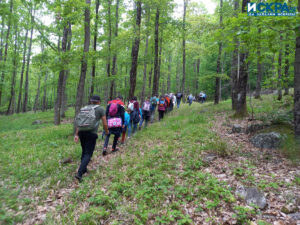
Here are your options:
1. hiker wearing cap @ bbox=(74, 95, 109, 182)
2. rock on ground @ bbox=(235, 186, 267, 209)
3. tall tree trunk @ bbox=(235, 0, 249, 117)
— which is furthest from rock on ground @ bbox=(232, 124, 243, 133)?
hiker wearing cap @ bbox=(74, 95, 109, 182)

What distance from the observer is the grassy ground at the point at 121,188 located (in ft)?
11.0

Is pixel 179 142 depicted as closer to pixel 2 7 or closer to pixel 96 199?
pixel 96 199

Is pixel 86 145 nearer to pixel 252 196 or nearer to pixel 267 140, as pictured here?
pixel 252 196

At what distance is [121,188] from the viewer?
4.21 meters

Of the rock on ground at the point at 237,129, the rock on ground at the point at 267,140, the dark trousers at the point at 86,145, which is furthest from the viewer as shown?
the rock on ground at the point at 237,129

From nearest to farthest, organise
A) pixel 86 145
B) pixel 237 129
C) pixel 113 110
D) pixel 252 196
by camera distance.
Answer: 1. pixel 252 196
2. pixel 86 145
3. pixel 113 110
4. pixel 237 129

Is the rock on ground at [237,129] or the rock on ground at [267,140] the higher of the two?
the rock on ground at [237,129]

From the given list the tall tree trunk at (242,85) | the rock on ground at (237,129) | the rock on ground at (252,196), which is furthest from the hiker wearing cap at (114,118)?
the tall tree trunk at (242,85)

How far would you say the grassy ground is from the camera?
11.0ft

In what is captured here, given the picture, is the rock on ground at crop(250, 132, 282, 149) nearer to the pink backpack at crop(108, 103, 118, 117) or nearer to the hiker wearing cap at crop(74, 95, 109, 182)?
the pink backpack at crop(108, 103, 118, 117)

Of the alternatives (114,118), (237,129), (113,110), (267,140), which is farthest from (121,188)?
(237,129)

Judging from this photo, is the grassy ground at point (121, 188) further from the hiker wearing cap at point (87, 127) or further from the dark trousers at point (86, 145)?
the hiker wearing cap at point (87, 127)

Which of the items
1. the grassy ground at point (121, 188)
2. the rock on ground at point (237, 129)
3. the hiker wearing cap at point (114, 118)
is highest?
the hiker wearing cap at point (114, 118)

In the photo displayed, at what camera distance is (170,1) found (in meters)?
12.9
